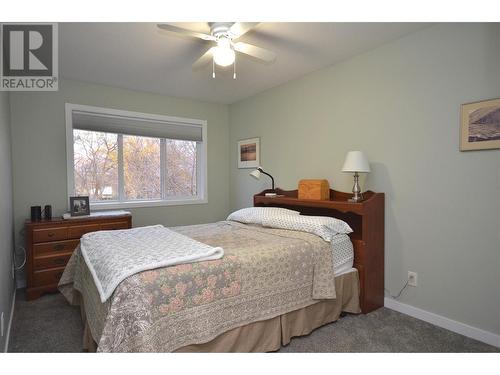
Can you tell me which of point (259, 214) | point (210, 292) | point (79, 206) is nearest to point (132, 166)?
point (79, 206)

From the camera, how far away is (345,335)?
207cm

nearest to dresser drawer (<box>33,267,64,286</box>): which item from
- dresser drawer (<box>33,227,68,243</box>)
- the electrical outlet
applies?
dresser drawer (<box>33,227,68,243</box>)

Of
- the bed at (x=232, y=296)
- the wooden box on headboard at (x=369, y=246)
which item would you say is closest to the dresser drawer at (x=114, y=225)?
the bed at (x=232, y=296)

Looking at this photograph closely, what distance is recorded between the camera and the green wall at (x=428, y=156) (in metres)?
1.96

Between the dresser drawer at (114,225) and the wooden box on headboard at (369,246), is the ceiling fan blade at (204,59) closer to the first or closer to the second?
the wooden box on headboard at (369,246)

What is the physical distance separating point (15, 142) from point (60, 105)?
23.4 inches

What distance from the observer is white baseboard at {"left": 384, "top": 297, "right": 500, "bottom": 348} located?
6.33 ft

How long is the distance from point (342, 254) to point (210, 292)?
3.91 ft

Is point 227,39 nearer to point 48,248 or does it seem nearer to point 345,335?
point 345,335

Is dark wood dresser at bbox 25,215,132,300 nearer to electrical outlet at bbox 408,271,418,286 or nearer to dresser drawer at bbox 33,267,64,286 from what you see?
dresser drawer at bbox 33,267,64,286
